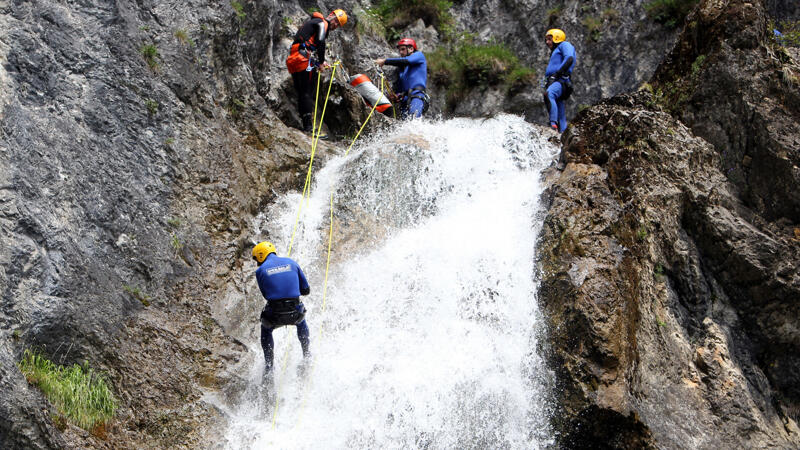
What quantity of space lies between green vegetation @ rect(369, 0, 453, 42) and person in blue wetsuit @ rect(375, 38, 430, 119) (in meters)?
4.59


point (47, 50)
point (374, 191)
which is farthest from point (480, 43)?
point (47, 50)

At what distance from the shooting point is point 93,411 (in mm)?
7156

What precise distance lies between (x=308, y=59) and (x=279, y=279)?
575 centimetres

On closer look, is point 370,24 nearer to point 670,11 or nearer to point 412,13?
point 412,13

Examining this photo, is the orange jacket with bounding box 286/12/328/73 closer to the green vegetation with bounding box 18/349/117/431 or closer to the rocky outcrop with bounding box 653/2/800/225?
the rocky outcrop with bounding box 653/2/800/225

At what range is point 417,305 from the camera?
9.47 meters

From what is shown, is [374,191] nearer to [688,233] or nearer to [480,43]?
[688,233]

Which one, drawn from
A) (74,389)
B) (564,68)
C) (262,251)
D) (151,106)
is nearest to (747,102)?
(564,68)

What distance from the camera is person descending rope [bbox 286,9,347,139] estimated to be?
12.8 metres

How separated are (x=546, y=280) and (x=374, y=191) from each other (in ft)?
13.2

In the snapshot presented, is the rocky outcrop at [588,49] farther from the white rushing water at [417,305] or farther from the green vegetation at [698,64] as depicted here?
the green vegetation at [698,64]

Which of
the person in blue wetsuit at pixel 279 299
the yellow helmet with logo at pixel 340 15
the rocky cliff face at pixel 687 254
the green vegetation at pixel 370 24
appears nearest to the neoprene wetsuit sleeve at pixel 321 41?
the yellow helmet with logo at pixel 340 15

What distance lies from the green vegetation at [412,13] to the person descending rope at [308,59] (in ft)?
18.0

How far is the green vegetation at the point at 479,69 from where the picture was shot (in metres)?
17.2
